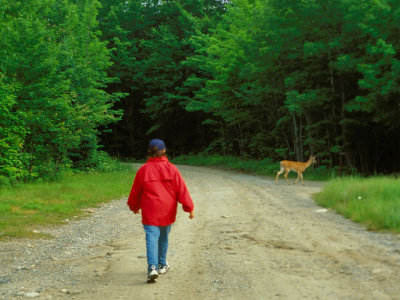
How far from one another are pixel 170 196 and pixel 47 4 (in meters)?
18.8

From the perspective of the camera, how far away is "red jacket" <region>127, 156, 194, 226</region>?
5496 millimetres

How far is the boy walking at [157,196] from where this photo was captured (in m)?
5.46

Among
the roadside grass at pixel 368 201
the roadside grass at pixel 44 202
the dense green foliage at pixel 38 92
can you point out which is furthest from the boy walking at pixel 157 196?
the dense green foliage at pixel 38 92

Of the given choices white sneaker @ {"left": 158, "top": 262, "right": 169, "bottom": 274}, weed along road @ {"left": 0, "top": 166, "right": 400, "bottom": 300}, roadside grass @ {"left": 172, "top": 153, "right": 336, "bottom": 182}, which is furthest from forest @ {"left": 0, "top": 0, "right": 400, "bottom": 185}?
white sneaker @ {"left": 158, "top": 262, "right": 169, "bottom": 274}

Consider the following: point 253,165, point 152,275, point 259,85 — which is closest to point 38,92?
point 259,85

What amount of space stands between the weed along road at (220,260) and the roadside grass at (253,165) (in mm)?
7447

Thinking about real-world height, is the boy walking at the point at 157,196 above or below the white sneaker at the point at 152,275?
above

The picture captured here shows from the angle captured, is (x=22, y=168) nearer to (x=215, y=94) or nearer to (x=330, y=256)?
(x=330, y=256)

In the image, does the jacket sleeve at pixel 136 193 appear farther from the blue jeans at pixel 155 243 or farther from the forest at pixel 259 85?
Result: the forest at pixel 259 85

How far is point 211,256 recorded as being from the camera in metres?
6.54

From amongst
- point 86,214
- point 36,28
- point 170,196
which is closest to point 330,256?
point 170,196

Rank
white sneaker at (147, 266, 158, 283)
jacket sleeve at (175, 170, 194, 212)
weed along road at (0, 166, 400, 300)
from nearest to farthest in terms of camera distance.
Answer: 1. weed along road at (0, 166, 400, 300)
2. white sneaker at (147, 266, 158, 283)
3. jacket sleeve at (175, 170, 194, 212)

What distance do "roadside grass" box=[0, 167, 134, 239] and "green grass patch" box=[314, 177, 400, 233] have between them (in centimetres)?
672

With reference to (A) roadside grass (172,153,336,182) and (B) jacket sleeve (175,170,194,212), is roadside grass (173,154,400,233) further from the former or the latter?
(B) jacket sleeve (175,170,194,212)
